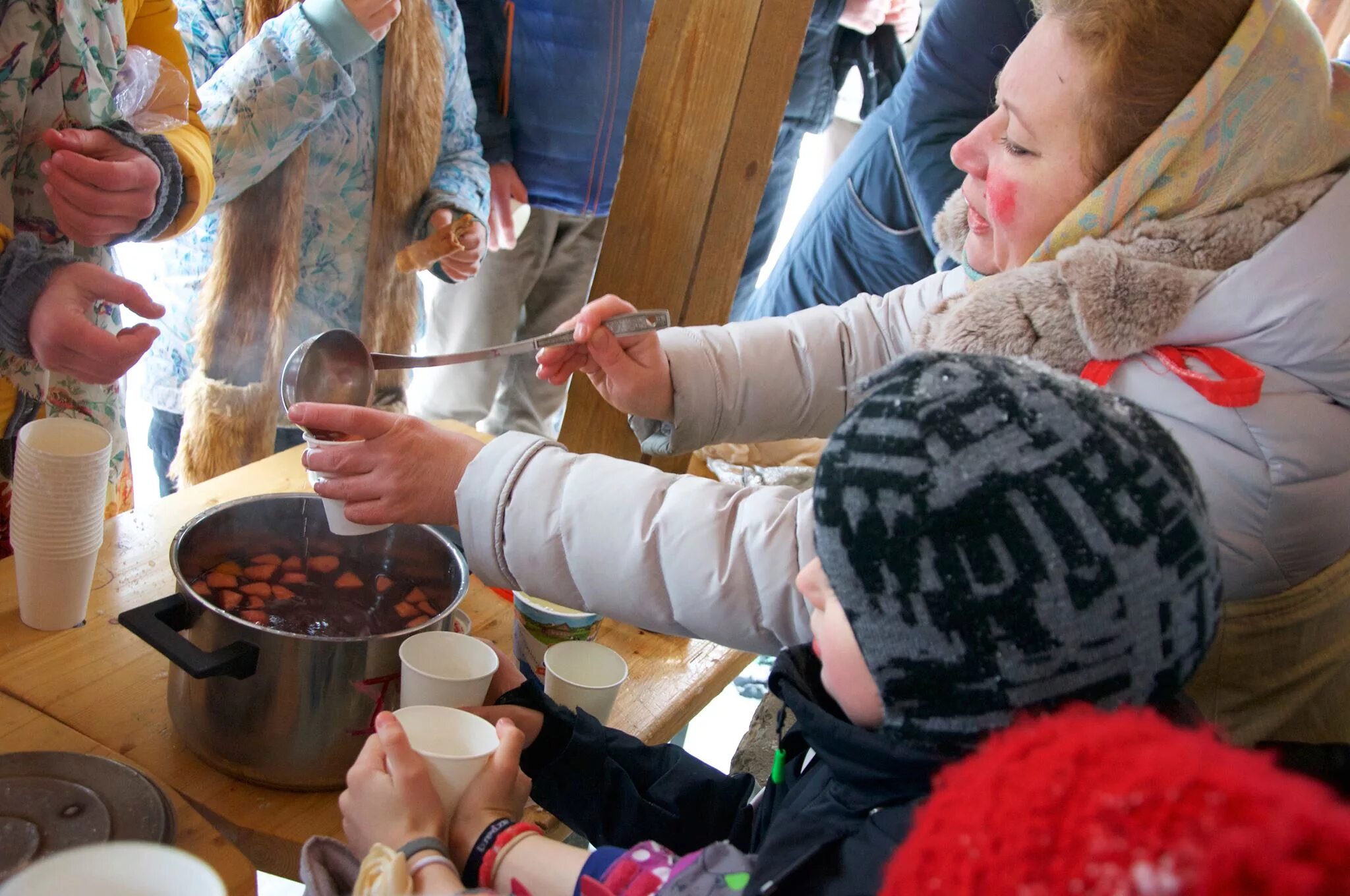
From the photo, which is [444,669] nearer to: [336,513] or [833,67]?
[336,513]

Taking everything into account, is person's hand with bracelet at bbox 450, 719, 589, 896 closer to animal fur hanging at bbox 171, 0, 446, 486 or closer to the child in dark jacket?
the child in dark jacket

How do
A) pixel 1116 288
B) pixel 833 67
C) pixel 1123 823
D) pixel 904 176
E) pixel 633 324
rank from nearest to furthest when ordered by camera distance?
pixel 1123 823 < pixel 1116 288 < pixel 633 324 < pixel 904 176 < pixel 833 67

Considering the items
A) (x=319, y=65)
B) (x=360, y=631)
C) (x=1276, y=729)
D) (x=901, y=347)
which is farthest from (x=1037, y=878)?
(x=319, y=65)

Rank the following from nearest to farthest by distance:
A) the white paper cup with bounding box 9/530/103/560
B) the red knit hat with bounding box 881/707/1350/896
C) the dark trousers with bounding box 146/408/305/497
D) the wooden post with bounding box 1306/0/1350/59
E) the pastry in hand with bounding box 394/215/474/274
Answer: the red knit hat with bounding box 881/707/1350/896 < the white paper cup with bounding box 9/530/103/560 < the pastry in hand with bounding box 394/215/474/274 < the dark trousers with bounding box 146/408/305/497 < the wooden post with bounding box 1306/0/1350/59

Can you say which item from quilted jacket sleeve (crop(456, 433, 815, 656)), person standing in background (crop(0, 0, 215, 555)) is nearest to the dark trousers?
person standing in background (crop(0, 0, 215, 555))

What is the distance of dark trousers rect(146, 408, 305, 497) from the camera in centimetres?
237

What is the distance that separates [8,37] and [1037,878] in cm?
157

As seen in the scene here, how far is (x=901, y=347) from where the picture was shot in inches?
63.1

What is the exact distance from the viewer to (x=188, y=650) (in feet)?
3.36

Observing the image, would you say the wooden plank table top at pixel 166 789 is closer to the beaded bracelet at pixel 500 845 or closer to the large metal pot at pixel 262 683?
the large metal pot at pixel 262 683

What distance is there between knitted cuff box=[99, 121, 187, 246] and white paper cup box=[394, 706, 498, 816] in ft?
3.14

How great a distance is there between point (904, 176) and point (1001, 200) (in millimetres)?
1619

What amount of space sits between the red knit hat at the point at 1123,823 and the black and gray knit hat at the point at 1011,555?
0.13 metres

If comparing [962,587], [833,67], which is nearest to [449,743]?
[962,587]
